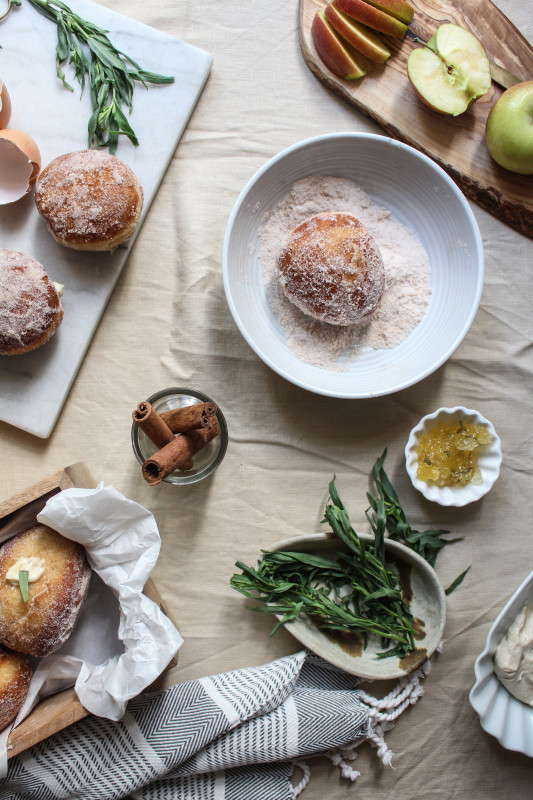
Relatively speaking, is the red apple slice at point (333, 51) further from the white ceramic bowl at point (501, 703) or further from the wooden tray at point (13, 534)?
the white ceramic bowl at point (501, 703)

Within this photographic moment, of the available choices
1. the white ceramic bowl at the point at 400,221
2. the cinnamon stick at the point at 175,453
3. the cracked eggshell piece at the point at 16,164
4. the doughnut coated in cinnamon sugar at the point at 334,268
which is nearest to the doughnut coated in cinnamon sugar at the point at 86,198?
the cracked eggshell piece at the point at 16,164

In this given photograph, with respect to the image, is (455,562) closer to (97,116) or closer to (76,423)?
(76,423)

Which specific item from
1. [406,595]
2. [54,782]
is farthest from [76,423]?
[406,595]

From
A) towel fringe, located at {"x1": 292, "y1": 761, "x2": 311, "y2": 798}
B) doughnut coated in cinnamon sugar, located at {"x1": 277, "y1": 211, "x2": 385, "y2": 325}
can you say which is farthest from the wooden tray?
doughnut coated in cinnamon sugar, located at {"x1": 277, "y1": 211, "x2": 385, "y2": 325}

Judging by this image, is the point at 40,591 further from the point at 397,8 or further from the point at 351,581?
the point at 397,8

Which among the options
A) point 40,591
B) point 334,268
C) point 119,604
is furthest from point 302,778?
point 334,268
